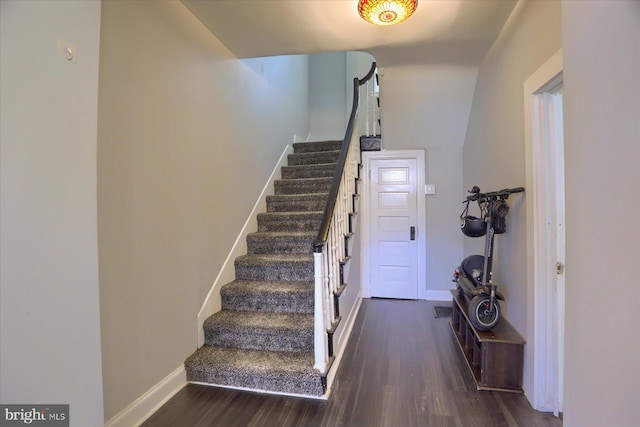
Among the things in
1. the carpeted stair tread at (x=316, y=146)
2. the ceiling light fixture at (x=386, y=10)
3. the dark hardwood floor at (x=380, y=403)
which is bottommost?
the dark hardwood floor at (x=380, y=403)

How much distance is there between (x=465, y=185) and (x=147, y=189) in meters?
3.51

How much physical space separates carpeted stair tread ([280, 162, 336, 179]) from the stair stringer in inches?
5.0

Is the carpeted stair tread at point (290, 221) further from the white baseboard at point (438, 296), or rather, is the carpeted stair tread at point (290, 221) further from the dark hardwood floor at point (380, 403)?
the white baseboard at point (438, 296)

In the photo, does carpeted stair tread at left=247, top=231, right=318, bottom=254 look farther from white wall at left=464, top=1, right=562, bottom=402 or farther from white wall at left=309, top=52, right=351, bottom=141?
white wall at left=309, top=52, right=351, bottom=141

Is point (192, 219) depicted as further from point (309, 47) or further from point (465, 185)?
point (465, 185)

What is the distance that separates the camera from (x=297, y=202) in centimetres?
354

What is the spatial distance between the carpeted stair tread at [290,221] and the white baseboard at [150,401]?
1.62m

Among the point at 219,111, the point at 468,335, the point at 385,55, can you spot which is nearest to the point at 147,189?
the point at 219,111

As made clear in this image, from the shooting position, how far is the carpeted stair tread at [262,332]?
2.23m

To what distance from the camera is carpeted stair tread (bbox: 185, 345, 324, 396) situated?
1988 mm

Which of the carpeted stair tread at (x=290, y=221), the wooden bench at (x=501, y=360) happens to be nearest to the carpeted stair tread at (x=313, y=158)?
the carpeted stair tread at (x=290, y=221)

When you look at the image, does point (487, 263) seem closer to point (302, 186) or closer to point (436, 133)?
point (436, 133)

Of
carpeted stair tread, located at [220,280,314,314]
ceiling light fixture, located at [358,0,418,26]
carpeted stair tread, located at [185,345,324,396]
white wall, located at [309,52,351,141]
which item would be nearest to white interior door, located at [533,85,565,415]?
ceiling light fixture, located at [358,0,418,26]

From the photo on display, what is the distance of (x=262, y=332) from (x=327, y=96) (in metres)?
4.53
